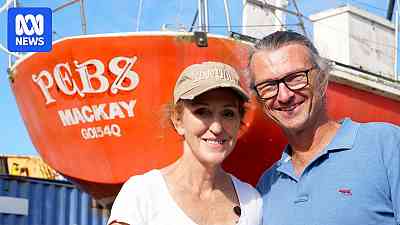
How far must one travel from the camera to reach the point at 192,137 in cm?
269

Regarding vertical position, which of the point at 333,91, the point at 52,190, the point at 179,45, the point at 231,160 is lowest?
the point at 52,190

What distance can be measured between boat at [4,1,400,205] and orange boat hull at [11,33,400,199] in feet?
0.03

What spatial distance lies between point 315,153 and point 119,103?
15.2ft

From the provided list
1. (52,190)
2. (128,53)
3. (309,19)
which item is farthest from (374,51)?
(52,190)

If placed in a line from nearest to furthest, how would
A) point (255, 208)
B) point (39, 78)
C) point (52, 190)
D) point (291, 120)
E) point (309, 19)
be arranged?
1. point (291, 120)
2. point (255, 208)
3. point (39, 78)
4. point (309, 19)
5. point (52, 190)

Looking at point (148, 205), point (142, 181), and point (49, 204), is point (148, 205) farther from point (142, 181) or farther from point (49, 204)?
point (49, 204)

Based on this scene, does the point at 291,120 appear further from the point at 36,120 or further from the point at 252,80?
the point at 36,120

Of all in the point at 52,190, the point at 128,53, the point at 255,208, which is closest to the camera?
the point at 255,208

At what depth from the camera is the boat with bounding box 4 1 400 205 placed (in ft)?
23.0

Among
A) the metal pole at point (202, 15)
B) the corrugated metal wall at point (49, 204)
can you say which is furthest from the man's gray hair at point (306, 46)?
the corrugated metal wall at point (49, 204)

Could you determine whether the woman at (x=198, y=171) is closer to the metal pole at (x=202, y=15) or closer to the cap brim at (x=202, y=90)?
the cap brim at (x=202, y=90)

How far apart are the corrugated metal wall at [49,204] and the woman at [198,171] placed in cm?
837

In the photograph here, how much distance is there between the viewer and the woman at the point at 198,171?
2572 mm

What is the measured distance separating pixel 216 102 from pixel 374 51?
735 centimetres
